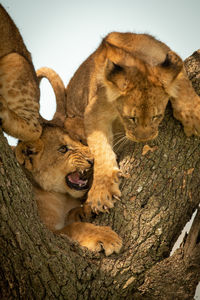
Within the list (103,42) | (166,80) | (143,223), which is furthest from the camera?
(103,42)

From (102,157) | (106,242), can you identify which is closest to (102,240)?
(106,242)

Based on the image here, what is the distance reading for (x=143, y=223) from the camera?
11.0ft

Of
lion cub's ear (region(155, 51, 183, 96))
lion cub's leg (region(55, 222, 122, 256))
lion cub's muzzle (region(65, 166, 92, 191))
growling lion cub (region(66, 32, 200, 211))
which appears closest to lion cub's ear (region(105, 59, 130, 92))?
growling lion cub (region(66, 32, 200, 211))

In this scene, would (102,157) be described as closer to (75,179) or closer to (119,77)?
(75,179)

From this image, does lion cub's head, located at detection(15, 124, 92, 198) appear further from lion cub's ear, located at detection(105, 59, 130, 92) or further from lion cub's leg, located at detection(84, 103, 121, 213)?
lion cub's ear, located at detection(105, 59, 130, 92)

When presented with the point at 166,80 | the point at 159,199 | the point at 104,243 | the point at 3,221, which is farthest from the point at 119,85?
the point at 3,221

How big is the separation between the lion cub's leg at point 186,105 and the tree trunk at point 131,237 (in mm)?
75

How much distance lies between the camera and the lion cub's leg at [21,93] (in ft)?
12.3

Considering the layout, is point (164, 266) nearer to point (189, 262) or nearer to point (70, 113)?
point (189, 262)

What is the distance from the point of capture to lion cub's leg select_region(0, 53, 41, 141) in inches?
148

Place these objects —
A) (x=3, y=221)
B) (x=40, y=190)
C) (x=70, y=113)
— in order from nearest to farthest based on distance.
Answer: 1. (x=3, y=221)
2. (x=40, y=190)
3. (x=70, y=113)

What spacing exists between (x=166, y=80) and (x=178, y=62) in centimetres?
16

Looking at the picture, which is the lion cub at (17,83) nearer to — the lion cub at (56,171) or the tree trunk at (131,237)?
the lion cub at (56,171)

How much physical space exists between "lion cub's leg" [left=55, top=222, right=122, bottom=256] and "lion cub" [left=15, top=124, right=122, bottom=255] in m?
0.44
